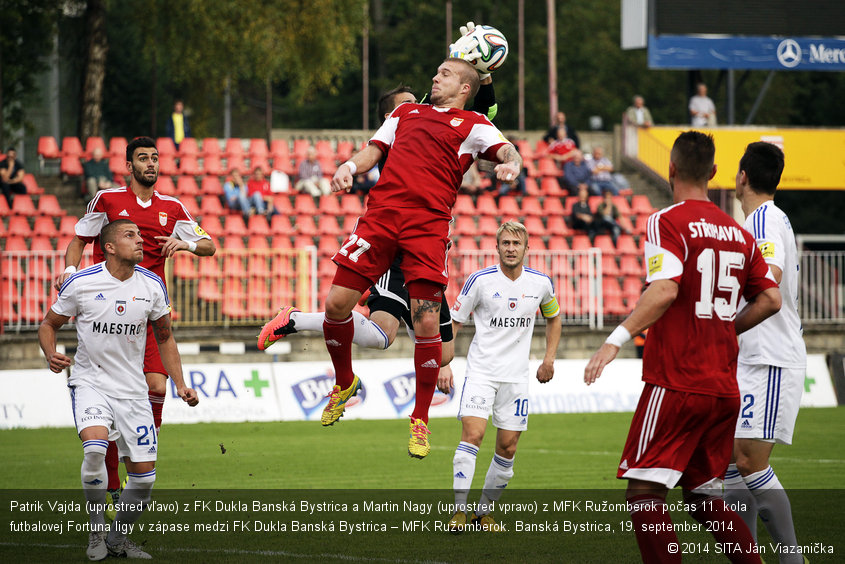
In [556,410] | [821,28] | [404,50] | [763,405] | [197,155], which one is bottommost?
[556,410]

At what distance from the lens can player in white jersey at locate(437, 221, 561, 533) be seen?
896cm

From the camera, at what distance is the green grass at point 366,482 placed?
7.93 metres

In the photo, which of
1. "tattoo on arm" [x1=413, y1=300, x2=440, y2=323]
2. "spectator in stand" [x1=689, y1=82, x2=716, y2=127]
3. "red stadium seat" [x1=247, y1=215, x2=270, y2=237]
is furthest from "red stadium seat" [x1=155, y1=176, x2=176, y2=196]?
"tattoo on arm" [x1=413, y1=300, x2=440, y2=323]

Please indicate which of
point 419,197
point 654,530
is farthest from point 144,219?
point 654,530

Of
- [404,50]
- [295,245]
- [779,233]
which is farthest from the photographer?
[404,50]

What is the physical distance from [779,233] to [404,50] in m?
42.7

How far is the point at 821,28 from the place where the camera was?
26.3 m

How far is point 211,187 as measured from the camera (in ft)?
75.3

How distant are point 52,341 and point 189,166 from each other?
54.1 feet

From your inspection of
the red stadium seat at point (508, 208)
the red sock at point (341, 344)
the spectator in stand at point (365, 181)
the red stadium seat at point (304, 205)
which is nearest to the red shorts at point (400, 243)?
the red sock at point (341, 344)

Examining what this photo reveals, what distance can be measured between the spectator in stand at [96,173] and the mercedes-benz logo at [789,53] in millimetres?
15203

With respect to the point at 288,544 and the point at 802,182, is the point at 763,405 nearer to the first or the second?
the point at 288,544

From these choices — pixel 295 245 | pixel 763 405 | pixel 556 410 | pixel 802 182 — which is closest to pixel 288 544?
pixel 763 405

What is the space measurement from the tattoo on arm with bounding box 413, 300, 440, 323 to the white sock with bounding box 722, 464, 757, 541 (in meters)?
2.10
